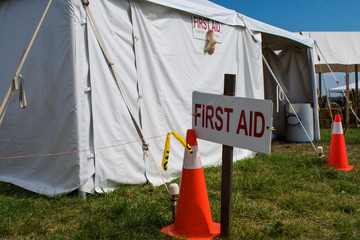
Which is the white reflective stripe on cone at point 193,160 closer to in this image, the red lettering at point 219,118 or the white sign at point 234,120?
the white sign at point 234,120

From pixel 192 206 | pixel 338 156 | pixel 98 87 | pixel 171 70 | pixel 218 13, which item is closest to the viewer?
pixel 192 206

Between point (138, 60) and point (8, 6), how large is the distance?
1.69 m

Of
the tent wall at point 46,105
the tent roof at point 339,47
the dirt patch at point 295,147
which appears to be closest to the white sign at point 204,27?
the tent wall at point 46,105

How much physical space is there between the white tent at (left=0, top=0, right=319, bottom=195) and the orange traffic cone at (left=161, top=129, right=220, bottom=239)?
49.8 inches

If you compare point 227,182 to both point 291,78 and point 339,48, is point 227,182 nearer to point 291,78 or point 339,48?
point 291,78

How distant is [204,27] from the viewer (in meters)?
4.71

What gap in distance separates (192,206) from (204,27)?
2.93m

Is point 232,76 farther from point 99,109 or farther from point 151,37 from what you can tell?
point 151,37

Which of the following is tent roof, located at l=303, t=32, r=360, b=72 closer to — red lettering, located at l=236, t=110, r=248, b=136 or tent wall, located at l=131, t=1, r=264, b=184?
tent wall, located at l=131, t=1, r=264, b=184

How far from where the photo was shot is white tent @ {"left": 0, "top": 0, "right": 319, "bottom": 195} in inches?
133

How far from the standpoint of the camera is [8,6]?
13.2ft

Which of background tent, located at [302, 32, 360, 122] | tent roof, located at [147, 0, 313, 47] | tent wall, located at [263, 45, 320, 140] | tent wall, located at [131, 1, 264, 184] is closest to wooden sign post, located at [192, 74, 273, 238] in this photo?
tent wall, located at [131, 1, 264, 184]

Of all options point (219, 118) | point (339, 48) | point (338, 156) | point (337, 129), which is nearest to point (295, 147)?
point (337, 129)

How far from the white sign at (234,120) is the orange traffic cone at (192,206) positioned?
15cm
